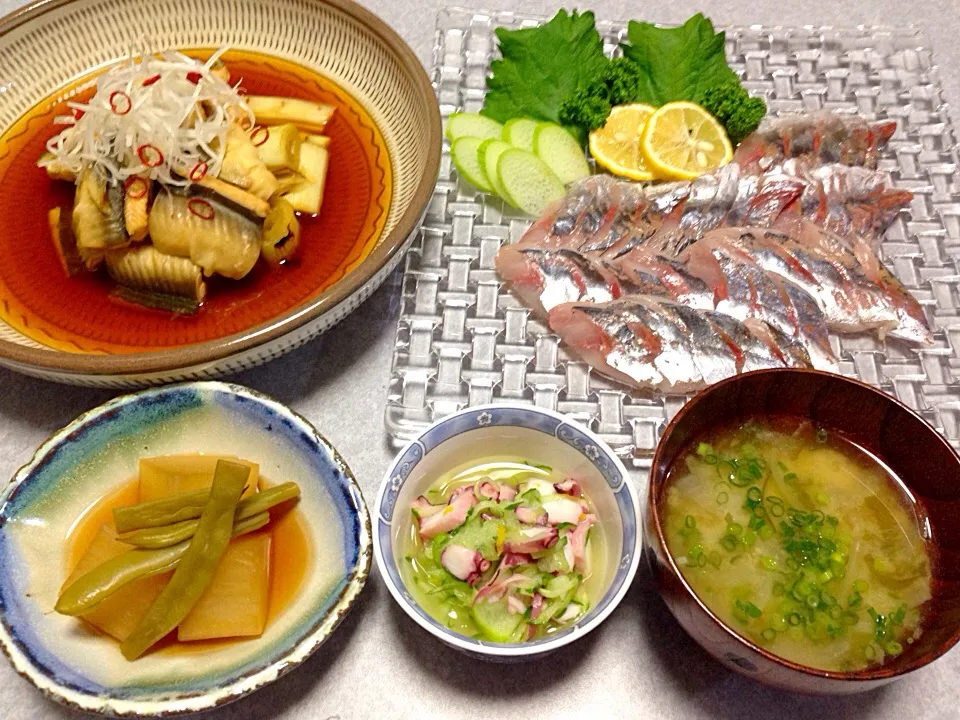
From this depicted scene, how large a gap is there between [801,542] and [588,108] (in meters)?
1.52

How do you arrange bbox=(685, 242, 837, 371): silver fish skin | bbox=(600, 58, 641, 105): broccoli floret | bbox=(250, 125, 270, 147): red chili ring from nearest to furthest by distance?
1. bbox=(685, 242, 837, 371): silver fish skin
2. bbox=(250, 125, 270, 147): red chili ring
3. bbox=(600, 58, 641, 105): broccoli floret

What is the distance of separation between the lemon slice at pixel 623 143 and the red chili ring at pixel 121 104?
4.49 ft

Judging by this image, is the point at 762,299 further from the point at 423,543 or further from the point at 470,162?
the point at 423,543

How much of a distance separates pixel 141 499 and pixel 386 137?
4.18 ft

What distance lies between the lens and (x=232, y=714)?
1.49 meters

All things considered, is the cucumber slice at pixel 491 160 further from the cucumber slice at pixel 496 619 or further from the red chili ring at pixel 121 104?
the cucumber slice at pixel 496 619

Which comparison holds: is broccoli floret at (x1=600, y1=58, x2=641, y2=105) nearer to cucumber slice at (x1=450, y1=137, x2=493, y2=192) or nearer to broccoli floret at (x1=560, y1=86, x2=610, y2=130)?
broccoli floret at (x1=560, y1=86, x2=610, y2=130)

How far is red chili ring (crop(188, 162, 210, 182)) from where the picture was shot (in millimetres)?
1909

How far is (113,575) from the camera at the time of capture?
1384 millimetres

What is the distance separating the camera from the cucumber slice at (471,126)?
2.34 meters

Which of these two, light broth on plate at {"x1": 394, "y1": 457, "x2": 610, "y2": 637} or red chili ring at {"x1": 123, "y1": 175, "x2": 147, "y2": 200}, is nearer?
light broth on plate at {"x1": 394, "y1": 457, "x2": 610, "y2": 637}

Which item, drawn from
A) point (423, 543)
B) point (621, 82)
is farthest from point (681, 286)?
point (423, 543)

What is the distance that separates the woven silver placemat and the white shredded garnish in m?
0.65

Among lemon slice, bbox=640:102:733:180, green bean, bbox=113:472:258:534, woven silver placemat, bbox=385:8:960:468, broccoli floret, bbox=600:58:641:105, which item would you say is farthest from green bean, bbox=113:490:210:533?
broccoli floret, bbox=600:58:641:105
